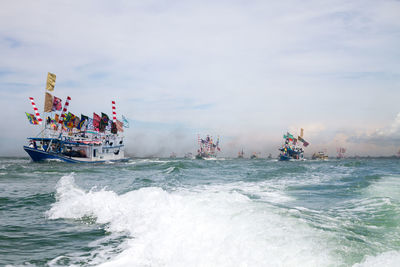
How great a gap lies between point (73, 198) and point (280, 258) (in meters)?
9.18

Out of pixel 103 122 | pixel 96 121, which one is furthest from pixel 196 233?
pixel 103 122

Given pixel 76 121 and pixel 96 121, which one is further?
pixel 96 121

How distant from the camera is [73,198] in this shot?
11.5 m

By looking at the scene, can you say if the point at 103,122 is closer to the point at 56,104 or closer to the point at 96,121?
the point at 96,121

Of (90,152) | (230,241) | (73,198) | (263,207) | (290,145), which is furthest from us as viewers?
(290,145)

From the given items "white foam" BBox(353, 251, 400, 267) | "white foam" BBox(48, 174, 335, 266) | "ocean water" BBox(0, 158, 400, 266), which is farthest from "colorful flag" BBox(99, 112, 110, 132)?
"white foam" BBox(353, 251, 400, 267)

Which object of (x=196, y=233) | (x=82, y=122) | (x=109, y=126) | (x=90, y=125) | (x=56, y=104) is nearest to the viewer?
(x=196, y=233)

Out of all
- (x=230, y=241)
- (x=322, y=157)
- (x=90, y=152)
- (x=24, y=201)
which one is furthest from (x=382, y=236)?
(x=322, y=157)

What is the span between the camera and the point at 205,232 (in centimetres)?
650

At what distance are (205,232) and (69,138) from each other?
52444 mm

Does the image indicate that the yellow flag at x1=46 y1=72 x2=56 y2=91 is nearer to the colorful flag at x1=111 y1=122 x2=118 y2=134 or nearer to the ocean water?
the colorful flag at x1=111 y1=122 x2=118 y2=134

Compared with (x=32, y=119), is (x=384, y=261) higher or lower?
lower

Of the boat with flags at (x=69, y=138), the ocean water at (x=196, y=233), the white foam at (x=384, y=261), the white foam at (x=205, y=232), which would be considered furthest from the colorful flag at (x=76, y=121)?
the white foam at (x=384, y=261)

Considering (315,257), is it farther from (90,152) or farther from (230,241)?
(90,152)
